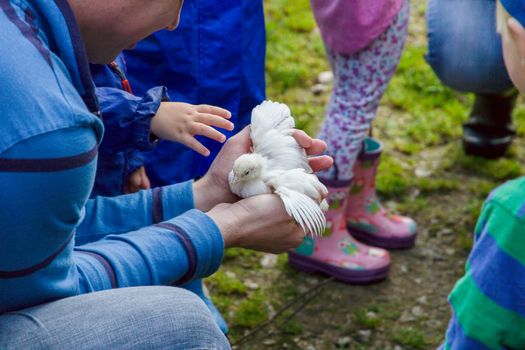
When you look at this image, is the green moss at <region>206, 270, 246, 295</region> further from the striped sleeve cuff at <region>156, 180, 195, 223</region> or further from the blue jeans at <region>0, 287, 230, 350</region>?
the blue jeans at <region>0, 287, 230, 350</region>

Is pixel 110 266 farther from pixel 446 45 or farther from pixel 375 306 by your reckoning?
Result: pixel 446 45

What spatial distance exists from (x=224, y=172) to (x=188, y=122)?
137 millimetres

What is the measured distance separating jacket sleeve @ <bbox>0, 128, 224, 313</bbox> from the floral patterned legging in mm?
1064

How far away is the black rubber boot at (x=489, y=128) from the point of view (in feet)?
10.4

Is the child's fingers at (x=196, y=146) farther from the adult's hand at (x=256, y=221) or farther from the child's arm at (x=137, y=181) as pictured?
the child's arm at (x=137, y=181)

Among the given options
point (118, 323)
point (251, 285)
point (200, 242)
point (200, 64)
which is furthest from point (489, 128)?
point (118, 323)

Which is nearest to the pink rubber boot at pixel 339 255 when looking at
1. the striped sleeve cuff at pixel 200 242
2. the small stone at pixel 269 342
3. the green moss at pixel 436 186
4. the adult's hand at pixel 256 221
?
the small stone at pixel 269 342

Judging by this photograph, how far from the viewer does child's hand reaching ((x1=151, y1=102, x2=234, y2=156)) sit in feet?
5.72

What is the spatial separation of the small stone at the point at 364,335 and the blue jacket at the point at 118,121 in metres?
0.88

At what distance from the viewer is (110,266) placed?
1.50 meters

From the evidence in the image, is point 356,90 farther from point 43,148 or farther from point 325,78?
point 43,148

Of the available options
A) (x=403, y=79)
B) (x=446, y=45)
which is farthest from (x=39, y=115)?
(x=403, y=79)

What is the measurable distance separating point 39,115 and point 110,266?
44 centimetres

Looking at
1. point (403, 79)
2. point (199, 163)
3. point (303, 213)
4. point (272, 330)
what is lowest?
point (272, 330)
